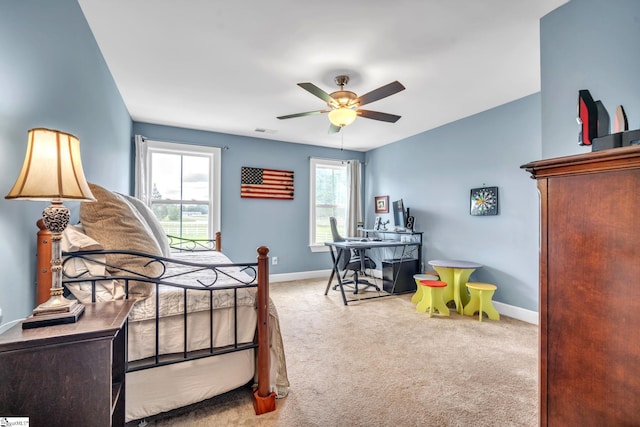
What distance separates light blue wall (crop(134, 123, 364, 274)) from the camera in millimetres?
4469

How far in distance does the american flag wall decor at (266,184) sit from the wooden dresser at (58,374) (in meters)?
3.83

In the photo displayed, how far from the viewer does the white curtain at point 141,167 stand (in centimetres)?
379

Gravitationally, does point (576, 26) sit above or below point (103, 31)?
below

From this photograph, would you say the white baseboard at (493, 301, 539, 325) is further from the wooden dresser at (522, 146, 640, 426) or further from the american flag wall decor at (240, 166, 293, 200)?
the american flag wall decor at (240, 166, 293, 200)

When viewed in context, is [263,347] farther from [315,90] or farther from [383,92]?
[383,92]

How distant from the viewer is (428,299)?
3.30m

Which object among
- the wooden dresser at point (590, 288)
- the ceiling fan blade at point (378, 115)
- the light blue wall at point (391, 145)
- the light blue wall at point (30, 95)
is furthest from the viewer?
the ceiling fan blade at point (378, 115)

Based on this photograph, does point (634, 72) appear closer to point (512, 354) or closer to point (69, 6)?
point (512, 354)

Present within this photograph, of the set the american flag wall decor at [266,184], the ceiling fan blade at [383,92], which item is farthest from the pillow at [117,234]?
the american flag wall decor at [266,184]

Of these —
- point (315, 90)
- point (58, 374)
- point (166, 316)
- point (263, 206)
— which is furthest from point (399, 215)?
point (58, 374)

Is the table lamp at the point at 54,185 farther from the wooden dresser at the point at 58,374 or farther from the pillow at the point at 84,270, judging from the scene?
the pillow at the point at 84,270

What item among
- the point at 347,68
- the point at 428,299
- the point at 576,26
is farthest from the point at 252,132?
the point at 576,26

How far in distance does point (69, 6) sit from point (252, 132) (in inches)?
112

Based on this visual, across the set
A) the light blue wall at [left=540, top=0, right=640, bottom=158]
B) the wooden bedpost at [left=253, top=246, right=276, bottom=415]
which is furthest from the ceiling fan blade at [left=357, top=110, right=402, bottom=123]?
the wooden bedpost at [left=253, top=246, right=276, bottom=415]
